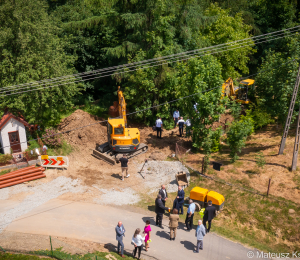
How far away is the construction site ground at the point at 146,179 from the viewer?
Result: 16.0 metres

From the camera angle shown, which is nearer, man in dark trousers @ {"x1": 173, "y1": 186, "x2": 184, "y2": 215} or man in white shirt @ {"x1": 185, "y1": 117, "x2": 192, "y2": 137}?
man in dark trousers @ {"x1": 173, "y1": 186, "x2": 184, "y2": 215}

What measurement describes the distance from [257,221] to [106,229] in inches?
282

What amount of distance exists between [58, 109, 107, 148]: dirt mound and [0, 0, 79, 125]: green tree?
120 cm

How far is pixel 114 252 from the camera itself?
12.9m

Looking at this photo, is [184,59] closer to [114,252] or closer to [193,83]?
[193,83]

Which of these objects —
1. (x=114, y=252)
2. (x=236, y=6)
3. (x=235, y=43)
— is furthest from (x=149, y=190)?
(x=236, y=6)

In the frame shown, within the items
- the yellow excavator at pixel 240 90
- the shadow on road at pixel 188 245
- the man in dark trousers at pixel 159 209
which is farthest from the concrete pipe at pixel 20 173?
the yellow excavator at pixel 240 90

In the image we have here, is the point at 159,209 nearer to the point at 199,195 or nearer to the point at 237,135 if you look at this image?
the point at 199,195

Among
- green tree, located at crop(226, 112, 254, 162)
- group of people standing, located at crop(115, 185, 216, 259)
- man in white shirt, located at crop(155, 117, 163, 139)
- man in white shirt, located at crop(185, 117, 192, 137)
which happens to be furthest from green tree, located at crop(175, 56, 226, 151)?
group of people standing, located at crop(115, 185, 216, 259)

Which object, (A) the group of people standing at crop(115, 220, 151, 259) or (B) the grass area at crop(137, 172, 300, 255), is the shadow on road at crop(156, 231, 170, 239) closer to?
(A) the group of people standing at crop(115, 220, 151, 259)

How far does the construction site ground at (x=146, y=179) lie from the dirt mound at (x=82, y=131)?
73 millimetres

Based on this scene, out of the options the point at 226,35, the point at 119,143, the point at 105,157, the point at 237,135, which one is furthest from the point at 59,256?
the point at 226,35

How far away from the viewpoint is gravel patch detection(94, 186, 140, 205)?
55.1ft

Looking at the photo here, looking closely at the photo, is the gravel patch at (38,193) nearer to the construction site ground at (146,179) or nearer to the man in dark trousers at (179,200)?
the construction site ground at (146,179)
